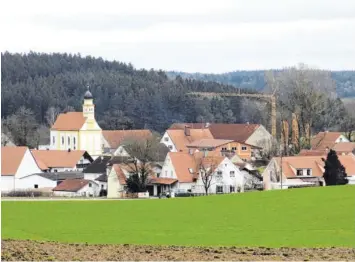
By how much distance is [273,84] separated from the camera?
99.1 meters

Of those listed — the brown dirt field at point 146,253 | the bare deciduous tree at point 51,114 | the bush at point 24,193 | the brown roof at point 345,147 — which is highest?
the bare deciduous tree at point 51,114

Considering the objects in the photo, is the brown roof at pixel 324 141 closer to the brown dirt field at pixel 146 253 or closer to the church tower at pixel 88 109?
the church tower at pixel 88 109

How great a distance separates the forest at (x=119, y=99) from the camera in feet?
397

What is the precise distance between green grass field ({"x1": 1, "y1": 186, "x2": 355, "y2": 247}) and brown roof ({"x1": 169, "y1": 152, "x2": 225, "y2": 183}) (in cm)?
1826

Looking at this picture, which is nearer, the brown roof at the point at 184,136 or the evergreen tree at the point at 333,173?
the evergreen tree at the point at 333,173

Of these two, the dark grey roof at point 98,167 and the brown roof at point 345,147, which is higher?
the brown roof at point 345,147

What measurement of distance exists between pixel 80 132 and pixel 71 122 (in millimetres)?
2883

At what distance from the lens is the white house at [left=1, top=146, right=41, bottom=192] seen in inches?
2470

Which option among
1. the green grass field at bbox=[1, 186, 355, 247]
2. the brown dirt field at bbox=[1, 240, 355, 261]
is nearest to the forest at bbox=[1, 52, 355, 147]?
the green grass field at bbox=[1, 186, 355, 247]

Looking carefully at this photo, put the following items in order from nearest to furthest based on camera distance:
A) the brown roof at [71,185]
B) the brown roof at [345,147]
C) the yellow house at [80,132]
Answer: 1. the brown roof at [71,185]
2. the brown roof at [345,147]
3. the yellow house at [80,132]

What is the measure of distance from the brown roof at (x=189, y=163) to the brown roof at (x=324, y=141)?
18.4 m

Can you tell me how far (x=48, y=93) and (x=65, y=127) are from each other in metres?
45.1

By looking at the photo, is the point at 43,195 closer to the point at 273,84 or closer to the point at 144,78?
the point at 273,84

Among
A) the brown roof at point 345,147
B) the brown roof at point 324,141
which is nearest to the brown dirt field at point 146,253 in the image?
the brown roof at point 345,147
